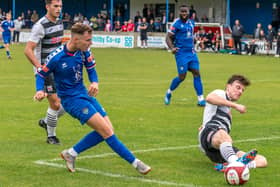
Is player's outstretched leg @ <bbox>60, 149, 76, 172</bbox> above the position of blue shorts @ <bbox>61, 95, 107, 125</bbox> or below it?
below

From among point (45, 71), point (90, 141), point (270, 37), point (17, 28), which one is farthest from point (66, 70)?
point (17, 28)

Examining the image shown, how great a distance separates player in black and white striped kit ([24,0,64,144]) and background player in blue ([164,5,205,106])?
5913mm

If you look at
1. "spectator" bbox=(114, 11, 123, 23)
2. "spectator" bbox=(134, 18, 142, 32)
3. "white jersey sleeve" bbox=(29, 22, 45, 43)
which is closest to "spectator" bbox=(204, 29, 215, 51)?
"spectator" bbox=(134, 18, 142, 32)

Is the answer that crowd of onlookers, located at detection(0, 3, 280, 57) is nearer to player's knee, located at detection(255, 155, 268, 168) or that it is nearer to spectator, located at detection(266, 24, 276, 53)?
spectator, located at detection(266, 24, 276, 53)

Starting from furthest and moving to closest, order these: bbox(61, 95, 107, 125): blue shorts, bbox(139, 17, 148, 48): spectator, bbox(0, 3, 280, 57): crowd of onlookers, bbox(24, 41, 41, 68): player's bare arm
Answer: bbox(139, 17, 148, 48): spectator, bbox(0, 3, 280, 57): crowd of onlookers, bbox(24, 41, 41, 68): player's bare arm, bbox(61, 95, 107, 125): blue shorts

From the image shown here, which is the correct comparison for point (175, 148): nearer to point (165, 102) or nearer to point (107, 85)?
point (165, 102)

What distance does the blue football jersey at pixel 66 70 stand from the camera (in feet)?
27.9

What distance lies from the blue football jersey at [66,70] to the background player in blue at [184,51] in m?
7.91

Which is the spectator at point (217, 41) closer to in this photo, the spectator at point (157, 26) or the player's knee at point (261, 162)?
the spectator at point (157, 26)

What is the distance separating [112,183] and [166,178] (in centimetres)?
71

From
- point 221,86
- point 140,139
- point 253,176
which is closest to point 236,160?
point 253,176

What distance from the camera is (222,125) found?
8.84m

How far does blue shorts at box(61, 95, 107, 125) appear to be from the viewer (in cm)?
834

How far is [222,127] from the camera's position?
28.8 ft
